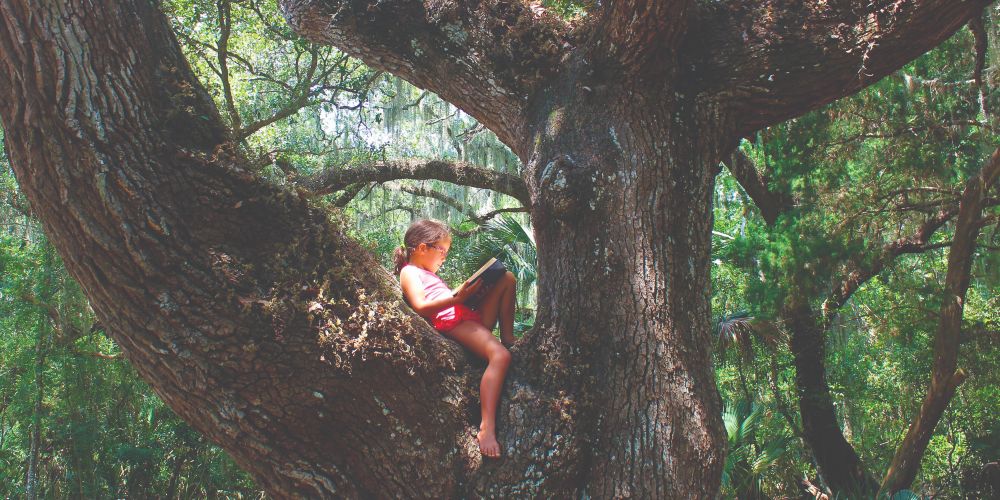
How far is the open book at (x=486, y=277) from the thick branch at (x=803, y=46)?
126cm

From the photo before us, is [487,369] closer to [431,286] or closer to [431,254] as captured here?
[431,286]

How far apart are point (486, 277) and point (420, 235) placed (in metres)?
0.48

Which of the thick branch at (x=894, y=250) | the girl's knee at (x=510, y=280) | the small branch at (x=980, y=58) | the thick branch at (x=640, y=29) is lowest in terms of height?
the girl's knee at (x=510, y=280)

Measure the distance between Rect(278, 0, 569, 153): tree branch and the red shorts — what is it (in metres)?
0.91

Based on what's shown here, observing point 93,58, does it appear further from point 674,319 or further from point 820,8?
point 820,8

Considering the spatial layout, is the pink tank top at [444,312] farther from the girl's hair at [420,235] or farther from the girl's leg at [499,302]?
the girl's hair at [420,235]

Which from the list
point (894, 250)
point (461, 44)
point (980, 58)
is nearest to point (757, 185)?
point (894, 250)

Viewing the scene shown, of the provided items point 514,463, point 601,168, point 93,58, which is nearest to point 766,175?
point 601,168

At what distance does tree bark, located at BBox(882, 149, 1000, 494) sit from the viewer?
268 inches

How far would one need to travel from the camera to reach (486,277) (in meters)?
3.34

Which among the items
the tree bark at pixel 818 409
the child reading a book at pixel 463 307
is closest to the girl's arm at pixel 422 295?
the child reading a book at pixel 463 307

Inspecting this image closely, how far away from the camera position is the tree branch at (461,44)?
373cm

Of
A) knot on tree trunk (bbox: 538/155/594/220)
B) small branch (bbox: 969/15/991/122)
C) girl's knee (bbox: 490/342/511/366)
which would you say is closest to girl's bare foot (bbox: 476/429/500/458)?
girl's knee (bbox: 490/342/511/366)

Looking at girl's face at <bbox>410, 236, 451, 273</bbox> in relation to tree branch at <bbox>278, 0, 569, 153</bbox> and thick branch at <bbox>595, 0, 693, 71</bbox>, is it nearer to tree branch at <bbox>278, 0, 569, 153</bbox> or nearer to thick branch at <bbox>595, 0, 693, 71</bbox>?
tree branch at <bbox>278, 0, 569, 153</bbox>
